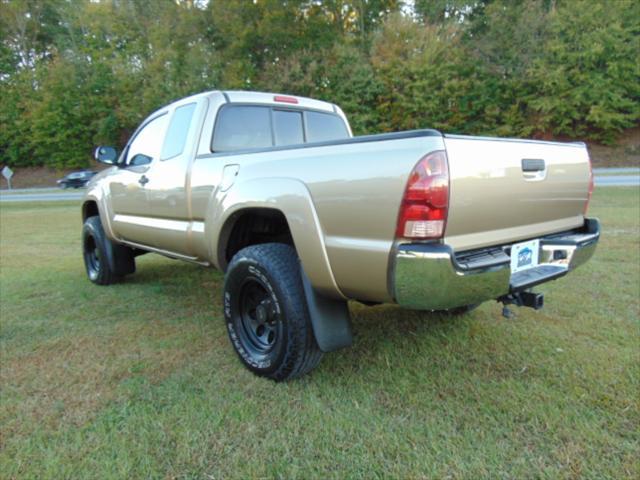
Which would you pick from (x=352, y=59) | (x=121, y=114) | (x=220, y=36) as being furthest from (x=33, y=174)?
(x=352, y=59)

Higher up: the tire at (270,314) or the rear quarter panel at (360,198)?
the rear quarter panel at (360,198)

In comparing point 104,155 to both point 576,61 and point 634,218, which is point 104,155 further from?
point 576,61

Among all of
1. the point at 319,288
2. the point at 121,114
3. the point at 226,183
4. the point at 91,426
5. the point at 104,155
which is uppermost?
the point at 121,114

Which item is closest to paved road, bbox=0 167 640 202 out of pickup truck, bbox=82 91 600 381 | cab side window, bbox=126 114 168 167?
pickup truck, bbox=82 91 600 381

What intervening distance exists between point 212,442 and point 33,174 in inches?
1394

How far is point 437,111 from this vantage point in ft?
83.9

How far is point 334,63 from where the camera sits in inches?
1023

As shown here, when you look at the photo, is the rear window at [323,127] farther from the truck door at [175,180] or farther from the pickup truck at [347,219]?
the truck door at [175,180]

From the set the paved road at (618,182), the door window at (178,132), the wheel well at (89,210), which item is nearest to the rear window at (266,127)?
the door window at (178,132)

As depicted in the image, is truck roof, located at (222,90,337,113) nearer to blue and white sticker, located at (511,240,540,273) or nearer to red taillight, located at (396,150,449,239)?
red taillight, located at (396,150,449,239)

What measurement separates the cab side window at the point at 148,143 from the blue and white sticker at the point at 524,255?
9.23ft

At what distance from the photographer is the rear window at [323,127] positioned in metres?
3.70

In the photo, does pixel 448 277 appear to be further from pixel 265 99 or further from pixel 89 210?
pixel 89 210

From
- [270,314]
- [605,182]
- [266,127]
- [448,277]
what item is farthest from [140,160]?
[605,182]
